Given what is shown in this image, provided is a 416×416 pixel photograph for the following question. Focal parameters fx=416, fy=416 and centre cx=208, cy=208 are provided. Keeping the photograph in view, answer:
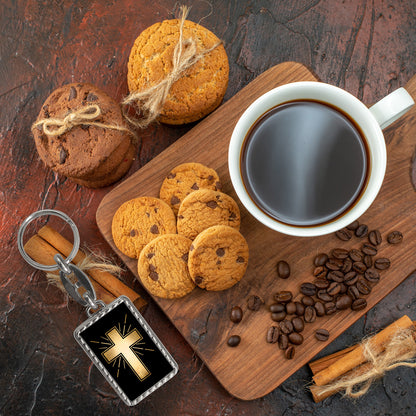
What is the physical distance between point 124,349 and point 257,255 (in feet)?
1.89

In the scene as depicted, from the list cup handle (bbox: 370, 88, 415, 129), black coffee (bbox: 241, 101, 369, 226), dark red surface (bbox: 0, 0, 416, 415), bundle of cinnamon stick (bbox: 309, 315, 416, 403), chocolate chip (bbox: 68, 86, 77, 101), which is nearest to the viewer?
cup handle (bbox: 370, 88, 415, 129)

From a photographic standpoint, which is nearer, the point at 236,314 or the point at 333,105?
the point at 333,105

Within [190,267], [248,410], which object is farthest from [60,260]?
[248,410]

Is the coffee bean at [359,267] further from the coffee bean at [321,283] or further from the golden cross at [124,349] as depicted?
the golden cross at [124,349]

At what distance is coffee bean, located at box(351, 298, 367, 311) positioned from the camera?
1.49 metres

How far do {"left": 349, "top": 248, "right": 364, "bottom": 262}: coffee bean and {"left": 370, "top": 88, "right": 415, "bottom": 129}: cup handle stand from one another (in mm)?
494

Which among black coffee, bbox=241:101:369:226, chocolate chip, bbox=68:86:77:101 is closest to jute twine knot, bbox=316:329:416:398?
black coffee, bbox=241:101:369:226

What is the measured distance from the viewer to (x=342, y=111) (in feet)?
→ 4.33

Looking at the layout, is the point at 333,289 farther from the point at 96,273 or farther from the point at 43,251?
the point at 43,251

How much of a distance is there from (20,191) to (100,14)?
0.83 metres

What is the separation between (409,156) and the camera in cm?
156

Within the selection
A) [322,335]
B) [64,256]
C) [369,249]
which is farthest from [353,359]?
[64,256]

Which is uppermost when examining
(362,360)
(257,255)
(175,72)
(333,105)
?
(175,72)

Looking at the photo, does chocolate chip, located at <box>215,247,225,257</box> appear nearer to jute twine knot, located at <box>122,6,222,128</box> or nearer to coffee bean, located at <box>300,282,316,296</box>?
coffee bean, located at <box>300,282,316,296</box>
